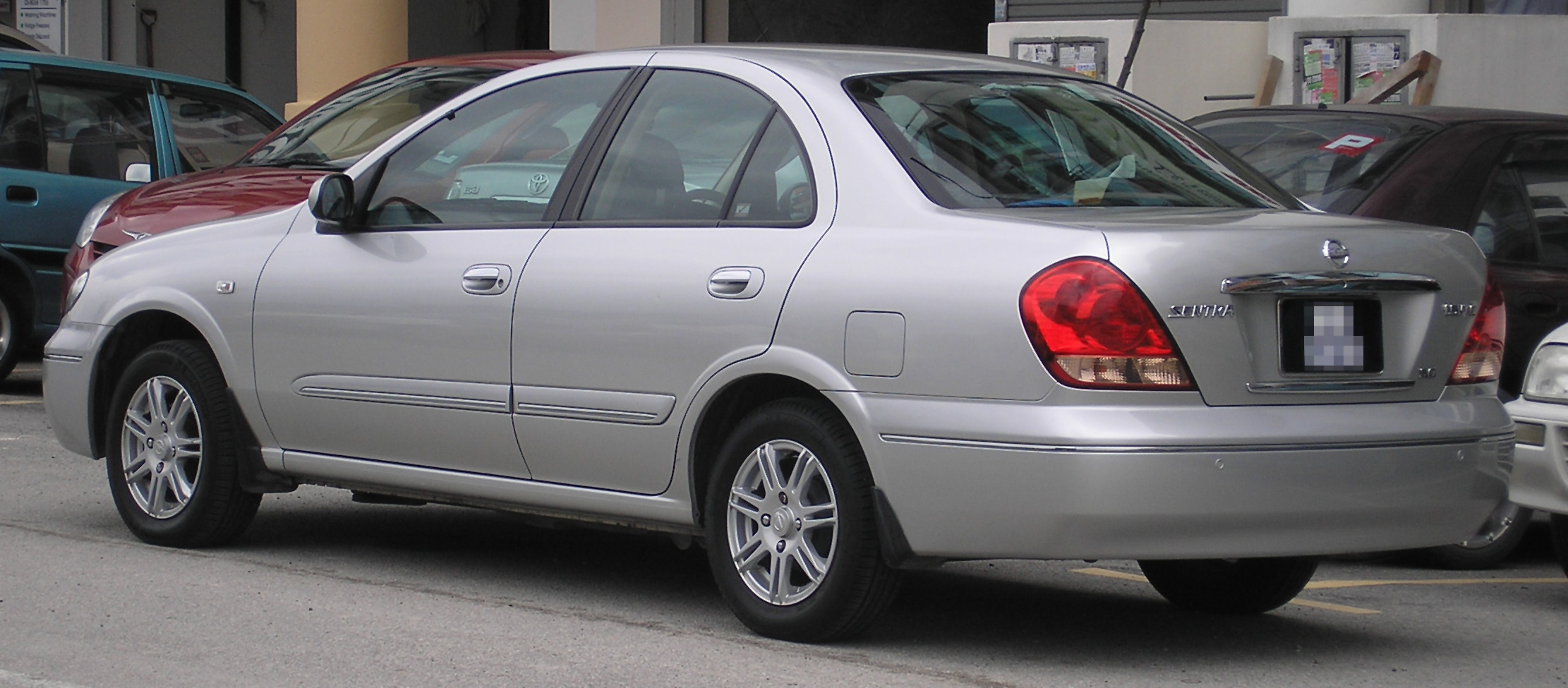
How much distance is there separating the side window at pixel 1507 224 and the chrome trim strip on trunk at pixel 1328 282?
2.04 meters

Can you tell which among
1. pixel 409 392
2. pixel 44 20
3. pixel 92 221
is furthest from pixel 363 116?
pixel 44 20

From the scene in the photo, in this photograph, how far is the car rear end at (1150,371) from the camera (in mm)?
4812

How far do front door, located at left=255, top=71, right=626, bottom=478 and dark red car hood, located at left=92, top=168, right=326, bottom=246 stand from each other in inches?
98.3

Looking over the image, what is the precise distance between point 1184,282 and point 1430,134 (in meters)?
2.76

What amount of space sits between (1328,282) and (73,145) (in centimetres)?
870

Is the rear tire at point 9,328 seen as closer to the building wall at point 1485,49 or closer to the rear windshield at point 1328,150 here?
the rear windshield at point 1328,150

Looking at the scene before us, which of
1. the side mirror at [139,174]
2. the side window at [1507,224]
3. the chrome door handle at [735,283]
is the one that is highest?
the side mirror at [139,174]

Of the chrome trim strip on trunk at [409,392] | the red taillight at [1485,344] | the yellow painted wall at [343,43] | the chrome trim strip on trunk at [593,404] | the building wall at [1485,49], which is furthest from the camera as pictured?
the yellow painted wall at [343,43]

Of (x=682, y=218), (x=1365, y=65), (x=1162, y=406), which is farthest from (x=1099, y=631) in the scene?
(x=1365, y=65)

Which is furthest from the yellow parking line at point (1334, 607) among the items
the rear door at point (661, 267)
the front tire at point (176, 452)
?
the front tire at point (176, 452)

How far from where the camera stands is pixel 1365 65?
12.2 meters

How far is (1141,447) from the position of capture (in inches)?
187

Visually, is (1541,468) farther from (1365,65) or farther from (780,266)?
(1365,65)

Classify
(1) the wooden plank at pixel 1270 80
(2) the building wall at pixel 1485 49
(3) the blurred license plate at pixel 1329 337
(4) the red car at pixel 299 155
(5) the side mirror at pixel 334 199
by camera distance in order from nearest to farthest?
(3) the blurred license plate at pixel 1329 337 < (5) the side mirror at pixel 334 199 < (4) the red car at pixel 299 155 < (2) the building wall at pixel 1485 49 < (1) the wooden plank at pixel 1270 80
